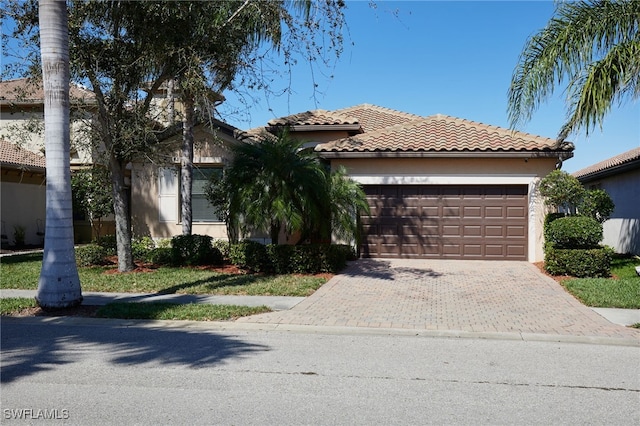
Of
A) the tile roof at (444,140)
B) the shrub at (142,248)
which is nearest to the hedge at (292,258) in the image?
the tile roof at (444,140)

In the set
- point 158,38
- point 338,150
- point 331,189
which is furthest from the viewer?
point 338,150

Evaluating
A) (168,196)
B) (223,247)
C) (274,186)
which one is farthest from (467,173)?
(168,196)

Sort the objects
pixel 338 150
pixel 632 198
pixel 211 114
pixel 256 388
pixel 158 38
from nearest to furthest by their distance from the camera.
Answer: pixel 256 388 → pixel 158 38 → pixel 211 114 → pixel 338 150 → pixel 632 198

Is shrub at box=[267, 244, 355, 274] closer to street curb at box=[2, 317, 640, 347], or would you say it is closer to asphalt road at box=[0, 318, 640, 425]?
street curb at box=[2, 317, 640, 347]

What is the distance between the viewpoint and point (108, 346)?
7293mm

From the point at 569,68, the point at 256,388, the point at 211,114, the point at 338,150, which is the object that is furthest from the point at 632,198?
the point at 256,388

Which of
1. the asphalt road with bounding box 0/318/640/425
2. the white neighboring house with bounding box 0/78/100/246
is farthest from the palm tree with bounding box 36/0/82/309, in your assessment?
the white neighboring house with bounding box 0/78/100/246

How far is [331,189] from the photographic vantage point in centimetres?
1423

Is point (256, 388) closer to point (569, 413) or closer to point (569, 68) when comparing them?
point (569, 413)

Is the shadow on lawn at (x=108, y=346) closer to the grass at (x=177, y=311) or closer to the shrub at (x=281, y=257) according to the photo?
the grass at (x=177, y=311)

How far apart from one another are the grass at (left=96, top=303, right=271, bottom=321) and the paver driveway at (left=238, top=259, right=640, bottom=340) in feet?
1.30

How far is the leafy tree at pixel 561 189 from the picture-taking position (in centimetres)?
1403

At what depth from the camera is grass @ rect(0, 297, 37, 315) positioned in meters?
9.50

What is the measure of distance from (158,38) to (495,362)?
9294mm
